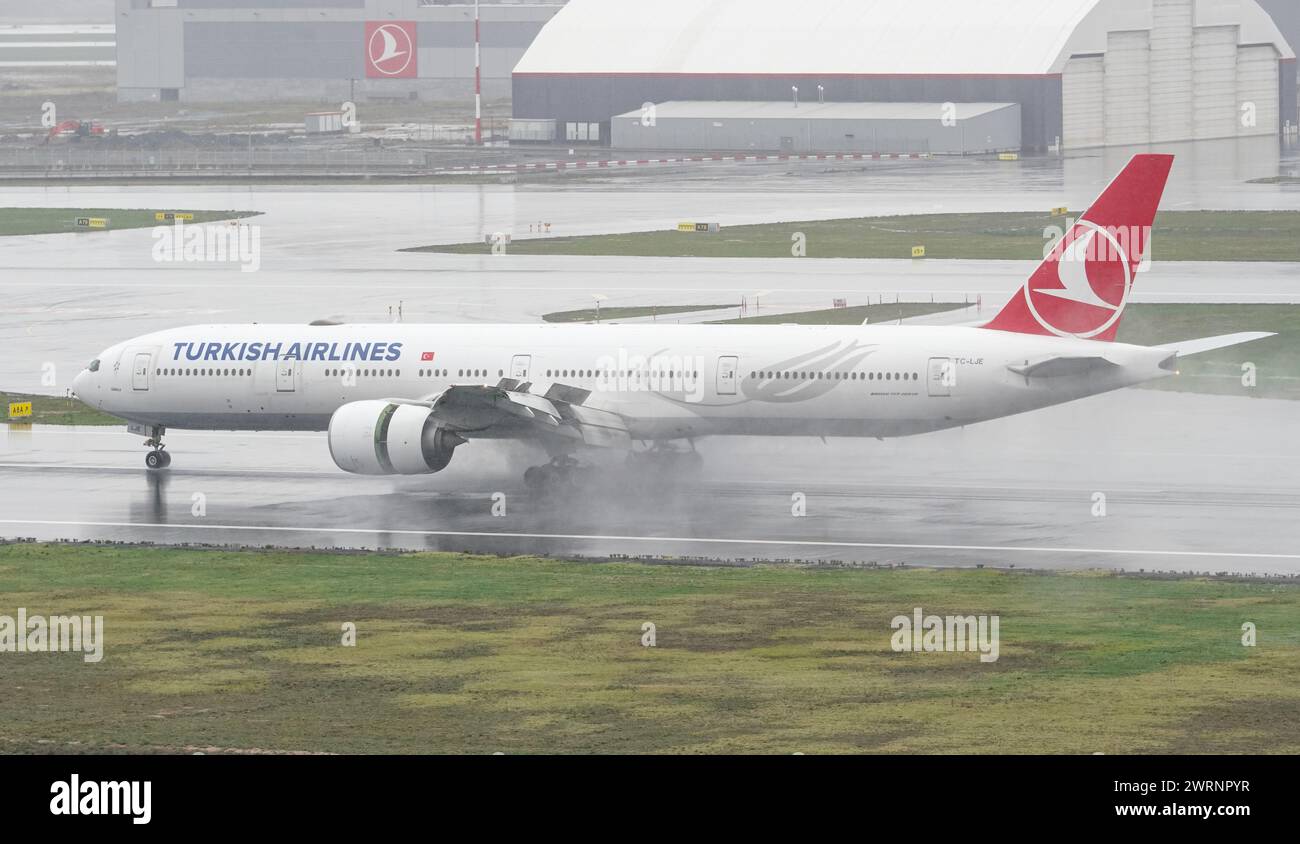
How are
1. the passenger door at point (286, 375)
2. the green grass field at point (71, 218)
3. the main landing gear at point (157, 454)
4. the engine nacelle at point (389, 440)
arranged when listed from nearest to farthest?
the engine nacelle at point (389, 440)
the passenger door at point (286, 375)
the main landing gear at point (157, 454)
the green grass field at point (71, 218)

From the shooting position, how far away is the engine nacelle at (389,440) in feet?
146

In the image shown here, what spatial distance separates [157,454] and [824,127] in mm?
106804

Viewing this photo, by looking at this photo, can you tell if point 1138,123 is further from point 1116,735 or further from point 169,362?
point 1116,735

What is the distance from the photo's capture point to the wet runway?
1574 inches

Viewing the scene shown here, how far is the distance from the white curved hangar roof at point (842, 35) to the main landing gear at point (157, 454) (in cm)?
10480

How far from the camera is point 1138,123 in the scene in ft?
503

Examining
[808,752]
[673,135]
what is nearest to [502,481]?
[808,752]

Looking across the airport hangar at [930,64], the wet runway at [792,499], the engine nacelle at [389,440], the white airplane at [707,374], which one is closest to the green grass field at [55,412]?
the wet runway at [792,499]

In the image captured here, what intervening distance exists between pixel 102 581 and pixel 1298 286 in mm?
56897

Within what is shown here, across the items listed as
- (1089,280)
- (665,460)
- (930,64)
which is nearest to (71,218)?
(930,64)

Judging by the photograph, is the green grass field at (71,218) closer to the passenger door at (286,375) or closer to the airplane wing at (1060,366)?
the passenger door at (286,375)

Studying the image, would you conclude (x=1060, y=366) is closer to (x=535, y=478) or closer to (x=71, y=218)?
(x=535, y=478)

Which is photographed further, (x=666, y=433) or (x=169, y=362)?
(x=169, y=362)

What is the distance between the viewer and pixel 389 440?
44.6m
